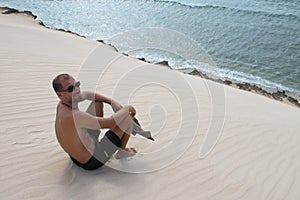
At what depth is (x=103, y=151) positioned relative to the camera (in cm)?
327

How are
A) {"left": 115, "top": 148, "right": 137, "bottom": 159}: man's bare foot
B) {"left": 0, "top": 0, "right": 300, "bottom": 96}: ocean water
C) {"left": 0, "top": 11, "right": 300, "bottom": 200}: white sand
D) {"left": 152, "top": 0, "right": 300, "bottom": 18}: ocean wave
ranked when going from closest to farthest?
{"left": 0, "top": 11, "right": 300, "bottom": 200}: white sand < {"left": 115, "top": 148, "right": 137, "bottom": 159}: man's bare foot < {"left": 0, "top": 0, "right": 300, "bottom": 96}: ocean water < {"left": 152, "top": 0, "right": 300, "bottom": 18}: ocean wave

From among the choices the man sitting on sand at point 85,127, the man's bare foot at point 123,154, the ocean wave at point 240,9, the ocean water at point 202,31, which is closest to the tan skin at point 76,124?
the man sitting on sand at point 85,127

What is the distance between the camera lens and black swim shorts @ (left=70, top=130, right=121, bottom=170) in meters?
3.25

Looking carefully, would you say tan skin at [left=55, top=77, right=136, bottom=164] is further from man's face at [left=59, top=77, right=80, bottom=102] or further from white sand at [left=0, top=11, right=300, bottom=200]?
white sand at [left=0, top=11, right=300, bottom=200]

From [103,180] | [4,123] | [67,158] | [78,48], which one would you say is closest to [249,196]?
[103,180]

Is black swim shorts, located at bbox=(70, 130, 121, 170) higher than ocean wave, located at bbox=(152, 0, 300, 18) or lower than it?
lower

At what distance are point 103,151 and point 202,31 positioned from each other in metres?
14.0

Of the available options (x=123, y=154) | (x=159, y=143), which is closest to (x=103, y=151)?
(x=123, y=154)

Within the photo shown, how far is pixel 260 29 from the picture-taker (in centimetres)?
1627

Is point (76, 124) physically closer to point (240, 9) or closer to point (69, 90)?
point (69, 90)

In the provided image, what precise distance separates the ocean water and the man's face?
8756 mm

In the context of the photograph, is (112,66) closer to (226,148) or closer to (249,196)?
(226,148)

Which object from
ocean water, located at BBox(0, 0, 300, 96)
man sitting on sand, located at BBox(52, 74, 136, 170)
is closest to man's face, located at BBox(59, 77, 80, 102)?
man sitting on sand, located at BBox(52, 74, 136, 170)

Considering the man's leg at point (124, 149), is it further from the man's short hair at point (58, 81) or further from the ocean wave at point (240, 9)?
the ocean wave at point (240, 9)
